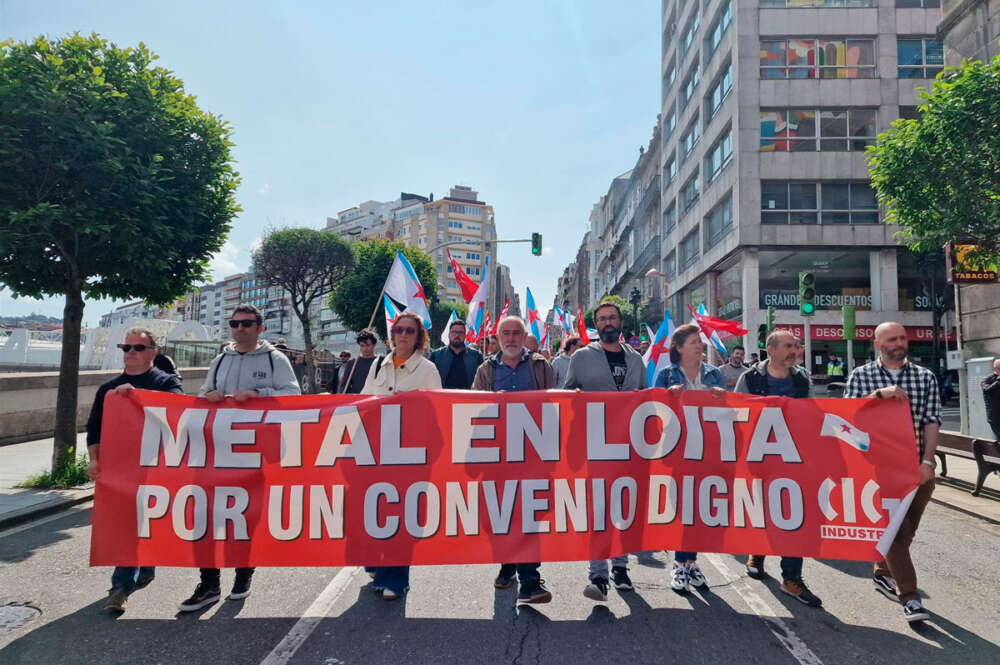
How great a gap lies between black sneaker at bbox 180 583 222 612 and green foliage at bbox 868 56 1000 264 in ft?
39.2

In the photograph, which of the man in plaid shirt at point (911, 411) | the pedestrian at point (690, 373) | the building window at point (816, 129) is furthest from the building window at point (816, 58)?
the pedestrian at point (690, 373)

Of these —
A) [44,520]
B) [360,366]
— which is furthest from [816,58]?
[44,520]

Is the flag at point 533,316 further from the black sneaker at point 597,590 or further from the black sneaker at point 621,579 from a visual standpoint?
the black sneaker at point 597,590

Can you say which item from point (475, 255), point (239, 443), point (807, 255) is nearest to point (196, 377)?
point (239, 443)

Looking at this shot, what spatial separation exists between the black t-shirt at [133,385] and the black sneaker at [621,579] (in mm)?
3337

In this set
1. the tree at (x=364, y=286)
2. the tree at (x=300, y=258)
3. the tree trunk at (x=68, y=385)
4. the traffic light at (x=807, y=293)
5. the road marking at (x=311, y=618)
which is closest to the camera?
the road marking at (x=311, y=618)

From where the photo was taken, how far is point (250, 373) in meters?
4.32

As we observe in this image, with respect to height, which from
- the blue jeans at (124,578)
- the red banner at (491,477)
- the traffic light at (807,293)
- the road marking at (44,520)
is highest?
the traffic light at (807,293)

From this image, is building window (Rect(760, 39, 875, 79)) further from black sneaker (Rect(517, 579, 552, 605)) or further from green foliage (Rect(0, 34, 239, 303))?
black sneaker (Rect(517, 579, 552, 605))

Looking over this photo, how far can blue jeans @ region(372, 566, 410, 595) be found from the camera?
4117 millimetres

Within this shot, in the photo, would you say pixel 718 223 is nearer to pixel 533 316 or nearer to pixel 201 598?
pixel 533 316

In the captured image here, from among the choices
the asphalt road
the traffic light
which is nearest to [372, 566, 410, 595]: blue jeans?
the asphalt road

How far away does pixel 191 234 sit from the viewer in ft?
28.0

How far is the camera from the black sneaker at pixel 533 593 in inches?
155
